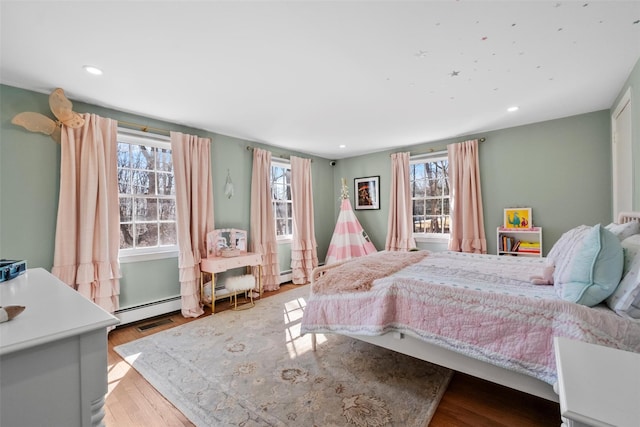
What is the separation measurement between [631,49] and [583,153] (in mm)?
1635

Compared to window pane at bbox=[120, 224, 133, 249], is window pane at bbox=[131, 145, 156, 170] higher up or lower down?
higher up

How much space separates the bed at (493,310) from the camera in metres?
1.31

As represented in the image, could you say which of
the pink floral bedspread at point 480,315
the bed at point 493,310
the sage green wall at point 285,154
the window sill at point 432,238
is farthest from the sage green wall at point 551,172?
the pink floral bedspread at point 480,315

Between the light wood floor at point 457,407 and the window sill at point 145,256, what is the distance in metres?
1.32

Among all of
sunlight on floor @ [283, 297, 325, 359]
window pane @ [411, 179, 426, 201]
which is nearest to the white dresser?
sunlight on floor @ [283, 297, 325, 359]

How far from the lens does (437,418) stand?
5.15 feet

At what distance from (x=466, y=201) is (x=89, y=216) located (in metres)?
4.49

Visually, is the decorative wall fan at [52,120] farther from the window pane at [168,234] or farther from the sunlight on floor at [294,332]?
the sunlight on floor at [294,332]

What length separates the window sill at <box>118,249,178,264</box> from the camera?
2.95 metres

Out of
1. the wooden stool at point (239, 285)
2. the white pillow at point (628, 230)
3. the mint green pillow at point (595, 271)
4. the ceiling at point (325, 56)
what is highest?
the ceiling at point (325, 56)

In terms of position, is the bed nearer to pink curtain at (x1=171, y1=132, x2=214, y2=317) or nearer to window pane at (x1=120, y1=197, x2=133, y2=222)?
pink curtain at (x1=171, y1=132, x2=214, y2=317)

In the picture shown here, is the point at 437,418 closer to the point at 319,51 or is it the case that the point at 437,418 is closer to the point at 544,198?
the point at 319,51

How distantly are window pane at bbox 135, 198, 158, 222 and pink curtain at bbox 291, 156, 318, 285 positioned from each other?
207 centimetres

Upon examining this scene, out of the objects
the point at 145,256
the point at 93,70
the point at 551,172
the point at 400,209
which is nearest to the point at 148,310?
the point at 145,256
